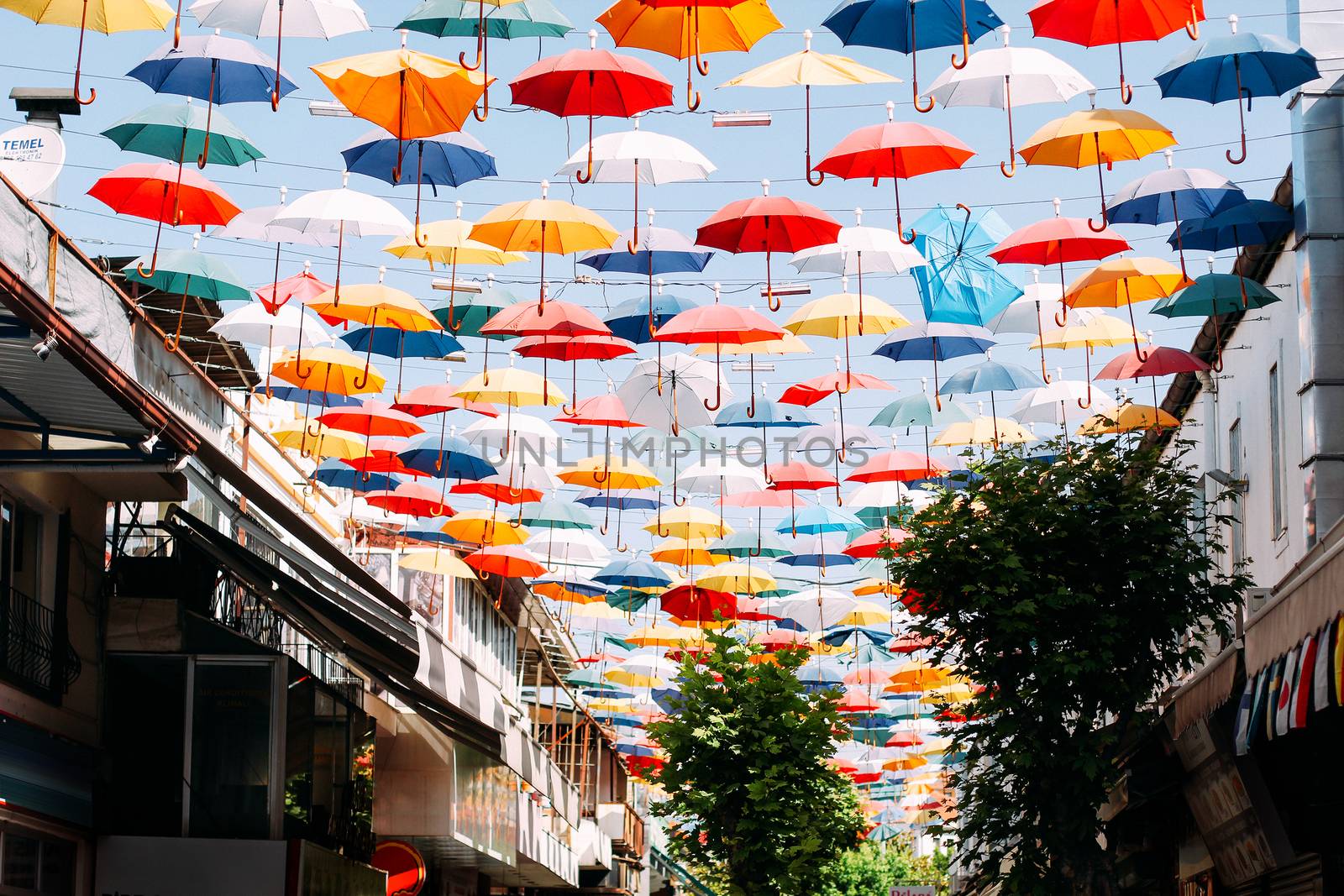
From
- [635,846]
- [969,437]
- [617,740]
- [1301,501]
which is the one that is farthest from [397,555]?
[635,846]

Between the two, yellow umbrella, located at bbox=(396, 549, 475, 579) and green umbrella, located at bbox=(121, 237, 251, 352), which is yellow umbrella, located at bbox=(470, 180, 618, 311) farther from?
yellow umbrella, located at bbox=(396, 549, 475, 579)

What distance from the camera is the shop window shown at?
1295cm

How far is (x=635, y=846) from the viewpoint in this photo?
56406mm

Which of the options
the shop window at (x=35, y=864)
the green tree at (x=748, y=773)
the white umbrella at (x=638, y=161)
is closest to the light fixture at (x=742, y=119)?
the white umbrella at (x=638, y=161)

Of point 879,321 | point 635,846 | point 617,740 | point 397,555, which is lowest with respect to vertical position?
point 635,846

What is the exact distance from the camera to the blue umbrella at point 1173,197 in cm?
1511

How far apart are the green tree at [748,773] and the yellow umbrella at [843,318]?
312 inches

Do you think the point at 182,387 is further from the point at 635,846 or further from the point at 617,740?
the point at 635,846

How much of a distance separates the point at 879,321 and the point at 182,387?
751cm

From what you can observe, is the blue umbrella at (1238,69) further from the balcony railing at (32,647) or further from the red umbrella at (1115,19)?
the balcony railing at (32,647)

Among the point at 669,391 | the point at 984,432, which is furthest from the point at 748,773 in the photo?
the point at 669,391

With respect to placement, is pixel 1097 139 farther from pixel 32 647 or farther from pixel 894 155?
pixel 32 647

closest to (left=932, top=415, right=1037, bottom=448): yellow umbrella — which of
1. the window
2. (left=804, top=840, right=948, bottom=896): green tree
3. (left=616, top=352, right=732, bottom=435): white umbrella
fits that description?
the window

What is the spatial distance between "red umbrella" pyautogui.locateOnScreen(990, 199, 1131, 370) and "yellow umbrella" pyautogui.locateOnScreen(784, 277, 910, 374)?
2.23 m
